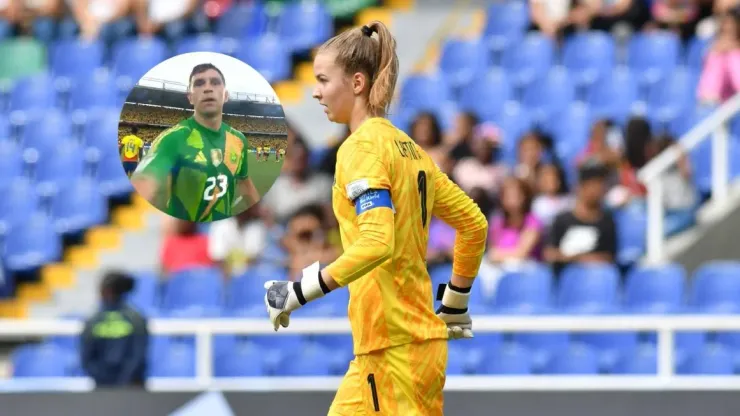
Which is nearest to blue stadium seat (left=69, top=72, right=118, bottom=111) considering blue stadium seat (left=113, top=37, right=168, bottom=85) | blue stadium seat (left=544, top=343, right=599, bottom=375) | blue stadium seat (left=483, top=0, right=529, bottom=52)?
blue stadium seat (left=113, top=37, right=168, bottom=85)

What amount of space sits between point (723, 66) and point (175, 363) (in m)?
4.88

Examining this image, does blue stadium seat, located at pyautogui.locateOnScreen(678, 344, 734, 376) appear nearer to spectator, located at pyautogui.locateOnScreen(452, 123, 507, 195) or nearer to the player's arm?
spectator, located at pyautogui.locateOnScreen(452, 123, 507, 195)

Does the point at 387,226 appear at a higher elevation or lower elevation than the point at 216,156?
lower

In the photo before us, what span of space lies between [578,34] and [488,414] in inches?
221

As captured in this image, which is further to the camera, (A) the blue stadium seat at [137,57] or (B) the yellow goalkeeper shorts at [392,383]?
(A) the blue stadium seat at [137,57]

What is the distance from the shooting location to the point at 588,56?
1274 centimetres

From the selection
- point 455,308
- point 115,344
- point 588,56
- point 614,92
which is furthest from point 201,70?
point 588,56

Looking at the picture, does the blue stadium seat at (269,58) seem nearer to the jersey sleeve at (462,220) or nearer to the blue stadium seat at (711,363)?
the blue stadium seat at (711,363)

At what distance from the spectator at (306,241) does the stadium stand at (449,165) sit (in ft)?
0.10

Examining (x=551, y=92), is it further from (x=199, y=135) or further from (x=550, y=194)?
(x=199, y=135)

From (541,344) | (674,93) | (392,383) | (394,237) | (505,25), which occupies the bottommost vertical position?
(392,383)

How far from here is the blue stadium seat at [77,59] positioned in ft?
47.4

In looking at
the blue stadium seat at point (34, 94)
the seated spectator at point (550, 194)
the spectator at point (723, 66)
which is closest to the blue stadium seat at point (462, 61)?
the spectator at point (723, 66)

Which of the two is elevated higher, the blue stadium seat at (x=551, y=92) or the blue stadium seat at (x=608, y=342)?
the blue stadium seat at (x=551, y=92)
